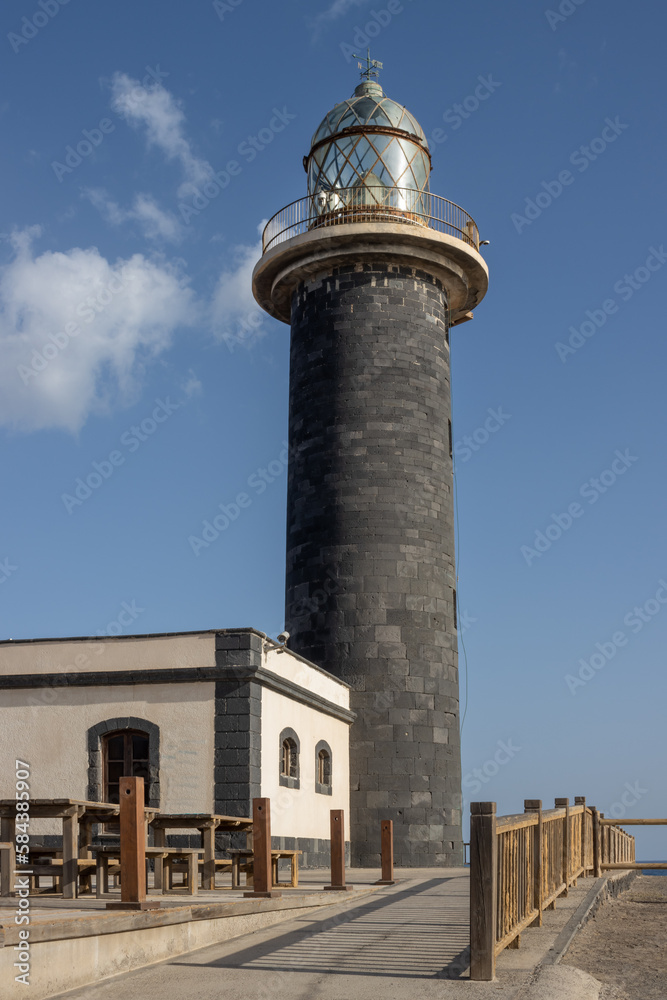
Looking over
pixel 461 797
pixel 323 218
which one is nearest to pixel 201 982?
pixel 461 797

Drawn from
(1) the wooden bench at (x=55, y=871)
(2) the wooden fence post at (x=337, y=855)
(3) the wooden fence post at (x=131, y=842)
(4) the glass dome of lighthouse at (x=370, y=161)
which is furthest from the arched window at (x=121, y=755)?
(4) the glass dome of lighthouse at (x=370, y=161)

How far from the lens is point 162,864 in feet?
30.1

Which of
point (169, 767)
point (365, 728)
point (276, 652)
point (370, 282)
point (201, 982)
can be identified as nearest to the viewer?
point (201, 982)

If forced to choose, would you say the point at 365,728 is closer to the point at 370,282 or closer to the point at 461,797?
the point at 461,797

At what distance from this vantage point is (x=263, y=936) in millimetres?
7832

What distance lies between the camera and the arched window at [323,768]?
1659 cm

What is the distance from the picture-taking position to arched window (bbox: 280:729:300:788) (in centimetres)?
1516

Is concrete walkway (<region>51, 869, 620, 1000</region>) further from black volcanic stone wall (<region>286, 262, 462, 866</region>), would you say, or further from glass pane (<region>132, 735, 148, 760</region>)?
black volcanic stone wall (<region>286, 262, 462, 866</region>)

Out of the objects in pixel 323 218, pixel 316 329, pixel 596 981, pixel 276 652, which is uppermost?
pixel 323 218

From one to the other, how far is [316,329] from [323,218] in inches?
86.8

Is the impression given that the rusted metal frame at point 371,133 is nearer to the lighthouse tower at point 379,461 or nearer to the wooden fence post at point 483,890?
the lighthouse tower at point 379,461

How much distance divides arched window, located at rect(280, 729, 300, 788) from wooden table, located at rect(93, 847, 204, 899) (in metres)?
5.49

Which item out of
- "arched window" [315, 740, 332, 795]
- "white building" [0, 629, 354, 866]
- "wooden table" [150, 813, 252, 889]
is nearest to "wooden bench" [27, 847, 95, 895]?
"wooden table" [150, 813, 252, 889]

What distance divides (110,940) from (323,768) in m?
10.8
